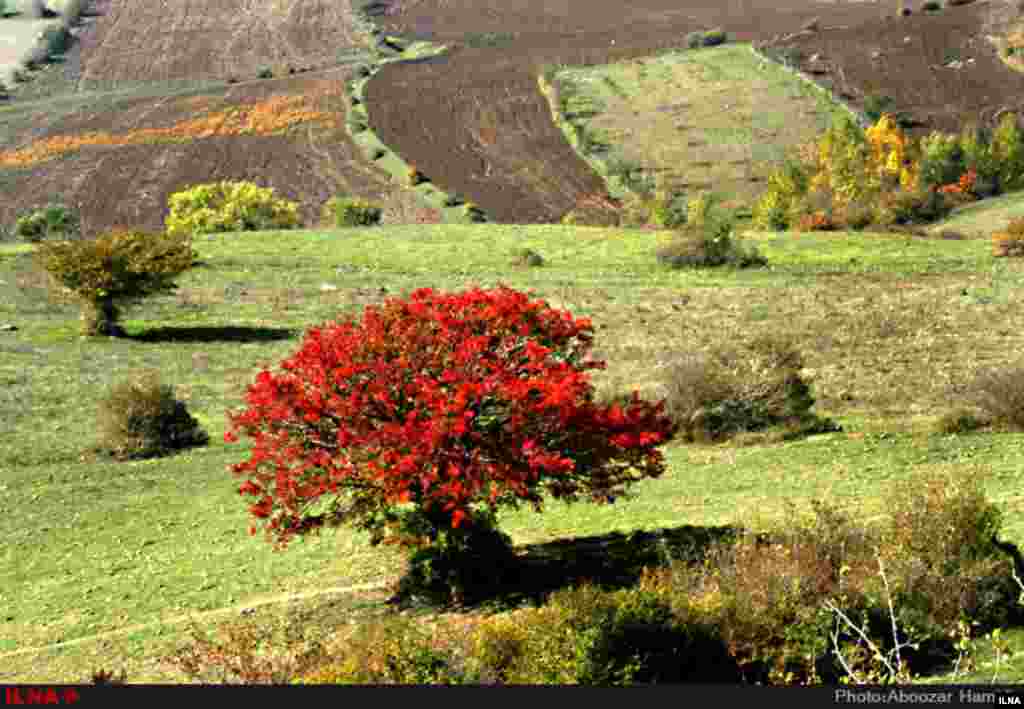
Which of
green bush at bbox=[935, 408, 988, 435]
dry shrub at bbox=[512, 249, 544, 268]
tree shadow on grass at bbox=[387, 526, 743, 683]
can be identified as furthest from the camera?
dry shrub at bbox=[512, 249, 544, 268]

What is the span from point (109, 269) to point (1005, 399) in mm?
32046

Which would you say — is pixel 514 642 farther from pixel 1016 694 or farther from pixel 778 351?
pixel 778 351

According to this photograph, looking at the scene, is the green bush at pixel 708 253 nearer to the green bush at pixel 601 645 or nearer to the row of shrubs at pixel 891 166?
the row of shrubs at pixel 891 166

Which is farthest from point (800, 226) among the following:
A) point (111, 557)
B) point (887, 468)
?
point (111, 557)

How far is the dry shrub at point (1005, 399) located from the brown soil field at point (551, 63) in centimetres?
6202

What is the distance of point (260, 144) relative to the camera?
382 feet

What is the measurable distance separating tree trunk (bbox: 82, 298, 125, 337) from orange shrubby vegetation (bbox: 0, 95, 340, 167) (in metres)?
67.5

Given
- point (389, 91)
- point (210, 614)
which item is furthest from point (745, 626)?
point (389, 91)

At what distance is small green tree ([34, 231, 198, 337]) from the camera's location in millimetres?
49906

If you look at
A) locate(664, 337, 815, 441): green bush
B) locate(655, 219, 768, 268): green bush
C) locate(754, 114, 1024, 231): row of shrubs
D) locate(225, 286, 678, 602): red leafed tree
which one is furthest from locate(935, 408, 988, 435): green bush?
locate(754, 114, 1024, 231): row of shrubs

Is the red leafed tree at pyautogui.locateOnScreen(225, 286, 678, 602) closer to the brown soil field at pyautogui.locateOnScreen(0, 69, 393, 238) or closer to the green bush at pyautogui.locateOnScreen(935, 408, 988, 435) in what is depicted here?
the green bush at pyautogui.locateOnScreen(935, 408, 988, 435)

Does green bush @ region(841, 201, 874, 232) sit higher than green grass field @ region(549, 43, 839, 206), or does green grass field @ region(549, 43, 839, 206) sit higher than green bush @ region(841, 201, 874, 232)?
green bush @ region(841, 201, 874, 232)

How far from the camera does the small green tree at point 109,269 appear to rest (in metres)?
49.9

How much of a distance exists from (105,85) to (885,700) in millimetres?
142860
